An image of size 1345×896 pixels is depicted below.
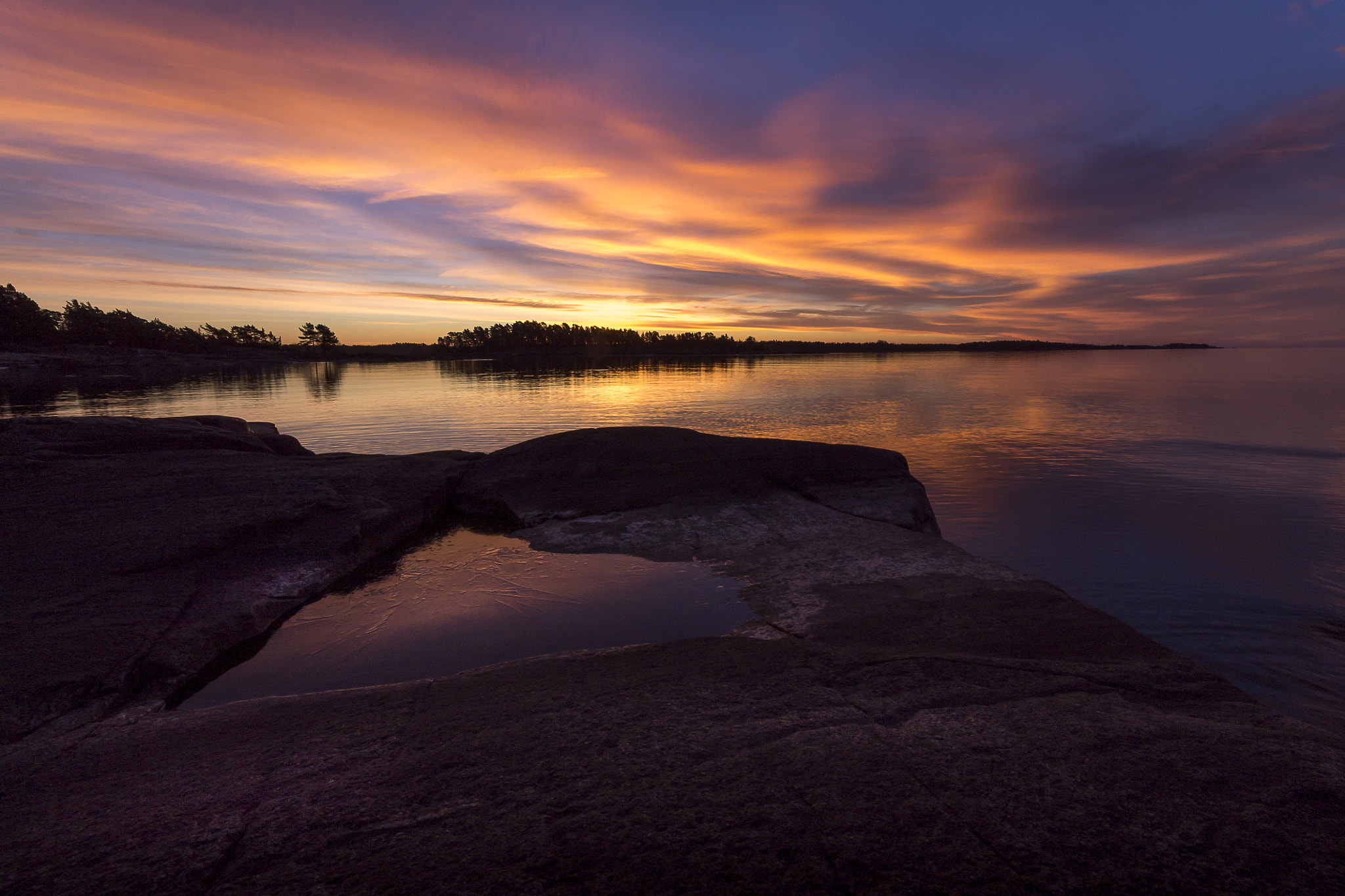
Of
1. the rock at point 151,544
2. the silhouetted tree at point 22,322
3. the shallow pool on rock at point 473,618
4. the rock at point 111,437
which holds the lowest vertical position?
the shallow pool on rock at point 473,618

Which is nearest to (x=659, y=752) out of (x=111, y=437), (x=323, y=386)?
(x=111, y=437)

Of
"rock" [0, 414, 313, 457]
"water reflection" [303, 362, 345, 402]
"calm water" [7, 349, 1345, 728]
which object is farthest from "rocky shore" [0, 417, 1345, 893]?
"water reflection" [303, 362, 345, 402]

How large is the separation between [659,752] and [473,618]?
4.48 meters

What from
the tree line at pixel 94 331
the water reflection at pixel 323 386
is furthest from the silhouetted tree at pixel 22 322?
the water reflection at pixel 323 386

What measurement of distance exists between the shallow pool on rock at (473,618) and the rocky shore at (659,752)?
53cm

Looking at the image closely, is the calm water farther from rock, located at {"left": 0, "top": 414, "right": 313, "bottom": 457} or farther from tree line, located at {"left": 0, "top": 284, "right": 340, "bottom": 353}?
tree line, located at {"left": 0, "top": 284, "right": 340, "bottom": 353}

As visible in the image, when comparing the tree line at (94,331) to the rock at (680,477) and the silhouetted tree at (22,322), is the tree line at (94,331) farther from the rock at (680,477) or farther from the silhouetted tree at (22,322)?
the rock at (680,477)

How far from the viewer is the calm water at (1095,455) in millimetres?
8766

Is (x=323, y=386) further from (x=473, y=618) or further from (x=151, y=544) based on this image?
(x=473, y=618)

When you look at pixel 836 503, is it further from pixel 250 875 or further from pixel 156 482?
pixel 156 482

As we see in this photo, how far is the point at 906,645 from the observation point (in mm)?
5551

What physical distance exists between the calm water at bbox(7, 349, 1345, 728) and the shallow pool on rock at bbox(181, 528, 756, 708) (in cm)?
718

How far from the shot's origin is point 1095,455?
21.7m

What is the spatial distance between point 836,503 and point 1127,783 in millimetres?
8479
